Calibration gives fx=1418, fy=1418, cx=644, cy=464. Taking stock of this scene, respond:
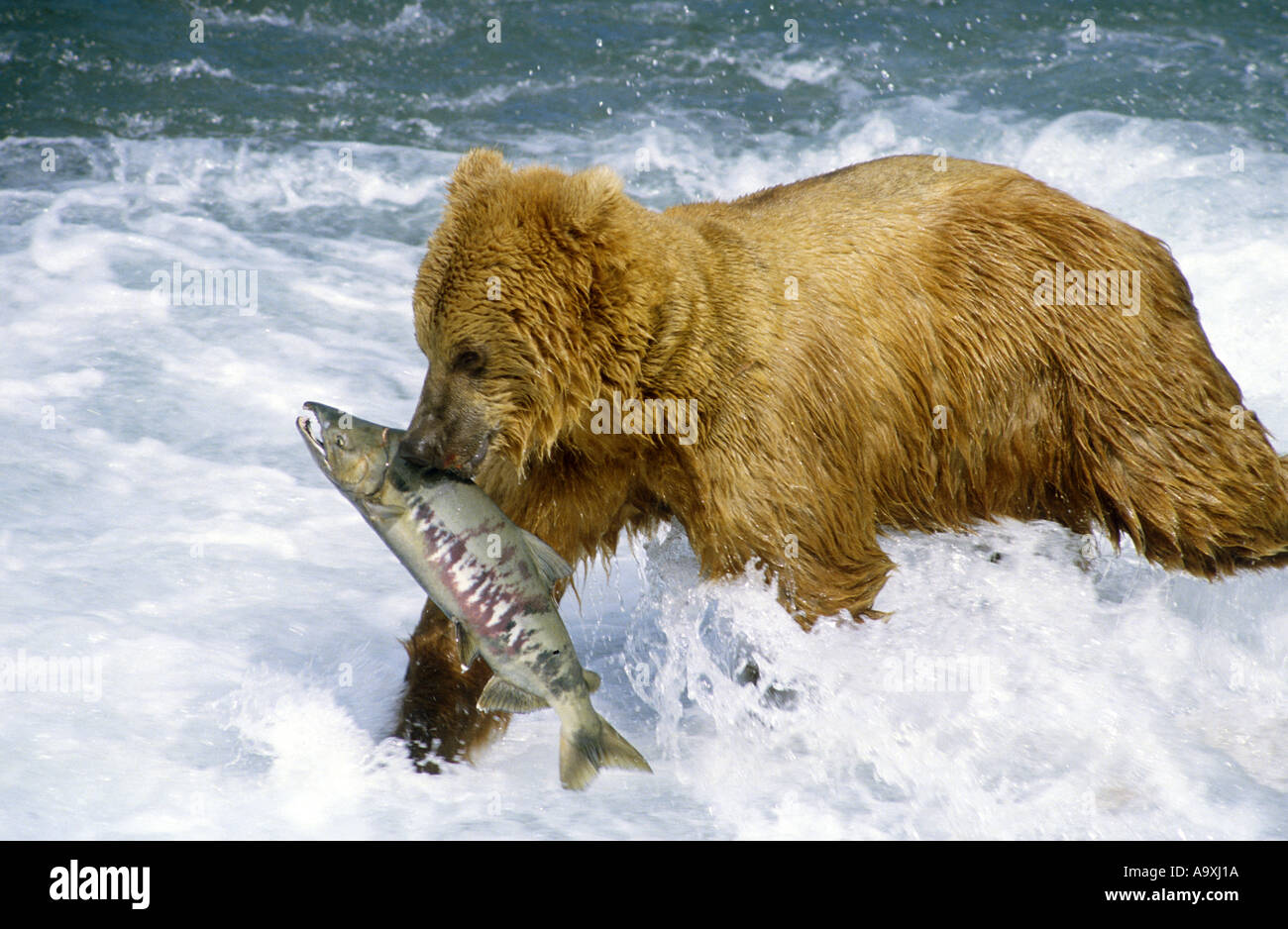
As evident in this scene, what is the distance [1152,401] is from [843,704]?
4.61 ft

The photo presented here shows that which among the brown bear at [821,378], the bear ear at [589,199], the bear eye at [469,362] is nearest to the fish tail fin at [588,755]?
the brown bear at [821,378]

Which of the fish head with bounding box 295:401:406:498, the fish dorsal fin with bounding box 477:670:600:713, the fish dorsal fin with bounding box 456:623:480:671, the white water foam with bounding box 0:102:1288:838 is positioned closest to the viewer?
the fish head with bounding box 295:401:406:498

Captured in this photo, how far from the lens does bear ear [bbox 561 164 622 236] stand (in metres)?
3.77

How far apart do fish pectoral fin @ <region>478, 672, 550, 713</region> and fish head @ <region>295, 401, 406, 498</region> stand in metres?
0.72

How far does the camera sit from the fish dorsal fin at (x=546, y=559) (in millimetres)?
3881

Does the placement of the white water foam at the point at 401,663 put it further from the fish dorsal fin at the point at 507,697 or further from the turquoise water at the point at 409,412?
the fish dorsal fin at the point at 507,697

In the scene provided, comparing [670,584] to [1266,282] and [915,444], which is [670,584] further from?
[1266,282]

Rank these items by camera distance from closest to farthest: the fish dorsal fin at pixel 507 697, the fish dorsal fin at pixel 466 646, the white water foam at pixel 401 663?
the fish dorsal fin at pixel 466 646
the fish dorsal fin at pixel 507 697
the white water foam at pixel 401 663

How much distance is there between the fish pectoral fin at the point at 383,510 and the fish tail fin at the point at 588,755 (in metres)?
0.77

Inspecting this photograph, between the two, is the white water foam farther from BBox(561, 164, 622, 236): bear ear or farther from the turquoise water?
BBox(561, 164, 622, 236): bear ear

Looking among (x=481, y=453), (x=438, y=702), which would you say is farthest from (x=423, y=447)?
(x=438, y=702)

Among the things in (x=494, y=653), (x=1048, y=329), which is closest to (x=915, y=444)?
(x=1048, y=329)

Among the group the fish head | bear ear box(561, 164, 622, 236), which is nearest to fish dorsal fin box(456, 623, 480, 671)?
the fish head

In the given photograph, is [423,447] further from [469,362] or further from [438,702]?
[438,702]
